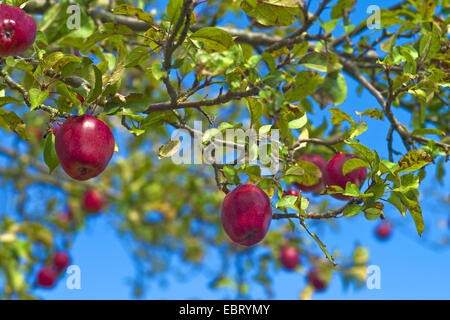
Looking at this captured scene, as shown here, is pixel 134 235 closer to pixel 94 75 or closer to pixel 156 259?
pixel 156 259

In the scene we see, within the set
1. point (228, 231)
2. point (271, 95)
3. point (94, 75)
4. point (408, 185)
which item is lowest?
point (228, 231)

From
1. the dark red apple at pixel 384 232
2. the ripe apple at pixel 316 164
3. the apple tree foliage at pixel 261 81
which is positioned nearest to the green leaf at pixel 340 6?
the apple tree foliage at pixel 261 81

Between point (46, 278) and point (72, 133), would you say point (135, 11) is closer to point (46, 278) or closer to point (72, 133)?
point (72, 133)

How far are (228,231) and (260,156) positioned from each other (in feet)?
1.06

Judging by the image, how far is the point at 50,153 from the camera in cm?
187

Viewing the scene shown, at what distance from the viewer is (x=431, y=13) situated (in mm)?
2410

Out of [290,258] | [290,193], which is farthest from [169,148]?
[290,258]

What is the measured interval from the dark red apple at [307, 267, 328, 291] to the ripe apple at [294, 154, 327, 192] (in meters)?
2.66

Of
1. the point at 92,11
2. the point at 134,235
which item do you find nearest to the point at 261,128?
the point at 92,11

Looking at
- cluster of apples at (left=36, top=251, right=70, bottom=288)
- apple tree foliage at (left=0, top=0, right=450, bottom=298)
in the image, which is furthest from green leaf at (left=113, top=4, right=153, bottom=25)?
cluster of apples at (left=36, top=251, right=70, bottom=288)

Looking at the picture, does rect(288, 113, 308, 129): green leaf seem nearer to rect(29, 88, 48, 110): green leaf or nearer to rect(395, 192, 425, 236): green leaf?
rect(395, 192, 425, 236): green leaf

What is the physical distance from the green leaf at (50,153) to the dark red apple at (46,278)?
3219mm

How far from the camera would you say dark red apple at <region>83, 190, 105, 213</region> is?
5.81 metres

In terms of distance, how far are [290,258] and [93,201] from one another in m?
2.47
